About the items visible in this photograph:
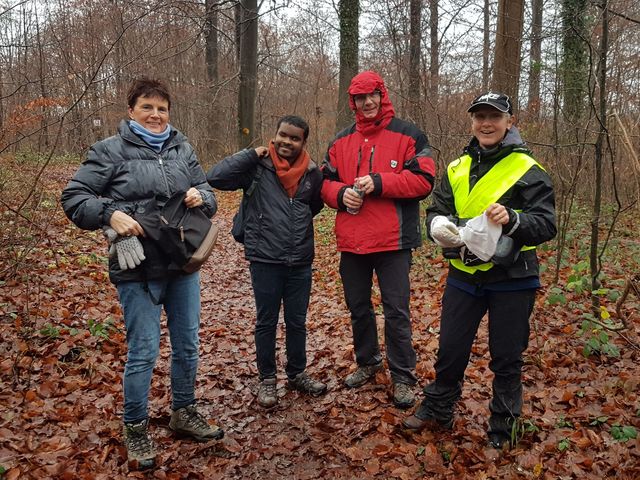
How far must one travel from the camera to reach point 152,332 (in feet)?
10.2

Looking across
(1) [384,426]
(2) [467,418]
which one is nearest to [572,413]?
(2) [467,418]

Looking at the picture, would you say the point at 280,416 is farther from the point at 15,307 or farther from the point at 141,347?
the point at 15,307

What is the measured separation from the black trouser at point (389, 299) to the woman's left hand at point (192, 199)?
1327 mm

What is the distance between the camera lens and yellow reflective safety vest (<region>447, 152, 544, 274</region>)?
2.89 m

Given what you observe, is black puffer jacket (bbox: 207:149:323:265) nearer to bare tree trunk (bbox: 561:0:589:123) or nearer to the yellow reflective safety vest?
the yellow reflective safety vest

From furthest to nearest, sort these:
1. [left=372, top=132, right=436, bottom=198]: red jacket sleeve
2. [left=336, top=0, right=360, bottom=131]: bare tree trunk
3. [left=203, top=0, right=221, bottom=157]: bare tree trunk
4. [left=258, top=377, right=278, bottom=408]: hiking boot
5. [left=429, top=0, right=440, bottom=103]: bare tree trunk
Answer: [left=203, top=0, right=221, bottom=157]: bare tree trunk
[left=336, top=0, right=360, bottom=131]: bare tree trunk
[left=429, top=0, right=440, bottom=103]: bare tree trunk
[left=258, top=377, right=278, bottom=408]: hiking boot
[left=372, top=132, right=436, bottom=198]: red jacket sleeve

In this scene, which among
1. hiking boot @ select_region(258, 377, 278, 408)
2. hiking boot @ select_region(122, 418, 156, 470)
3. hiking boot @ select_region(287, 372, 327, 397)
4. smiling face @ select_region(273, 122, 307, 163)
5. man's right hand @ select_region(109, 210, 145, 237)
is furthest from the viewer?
hiking boot @ select_region(287, 372, 327, 397)

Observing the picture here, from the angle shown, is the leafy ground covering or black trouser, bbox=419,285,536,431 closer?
black trouser, bbox=419,285,536,431

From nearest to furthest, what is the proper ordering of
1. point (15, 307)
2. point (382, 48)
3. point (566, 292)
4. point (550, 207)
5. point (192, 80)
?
point (550, 207), point (15, 307), point (566, 292), point (382, 48), point (192, 80)

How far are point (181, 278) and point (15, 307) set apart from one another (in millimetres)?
3054

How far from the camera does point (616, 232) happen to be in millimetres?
8234

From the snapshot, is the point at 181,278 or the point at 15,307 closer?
the point at 181,278

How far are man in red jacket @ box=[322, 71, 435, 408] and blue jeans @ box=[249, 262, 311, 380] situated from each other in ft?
1.38

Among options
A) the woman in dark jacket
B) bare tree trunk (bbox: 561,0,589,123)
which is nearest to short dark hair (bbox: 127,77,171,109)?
the woman in dark jacket
